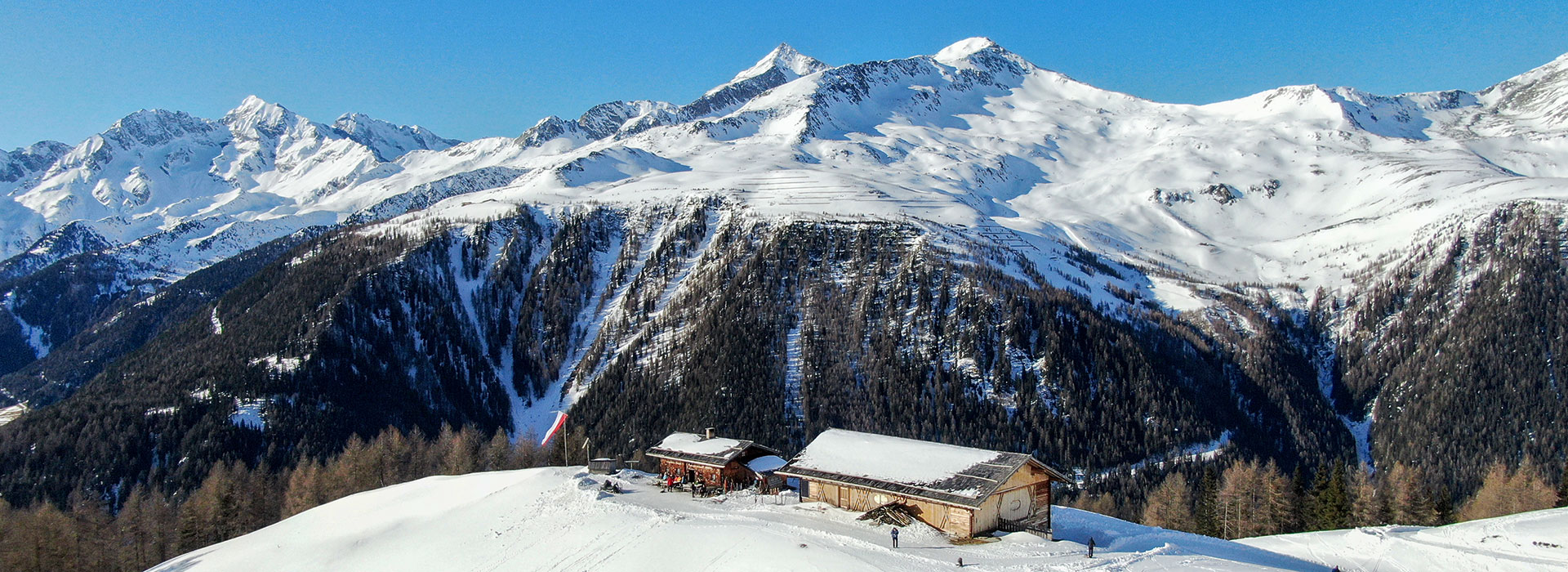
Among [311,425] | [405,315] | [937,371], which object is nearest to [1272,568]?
[937,371]

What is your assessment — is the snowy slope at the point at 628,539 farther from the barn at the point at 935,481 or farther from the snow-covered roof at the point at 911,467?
the snow-covered roof at the point at 911,467

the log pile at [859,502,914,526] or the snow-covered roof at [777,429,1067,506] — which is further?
the log pile at [859,502,914,526]

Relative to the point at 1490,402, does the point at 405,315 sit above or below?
above

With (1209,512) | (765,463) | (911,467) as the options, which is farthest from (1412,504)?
(765,463)

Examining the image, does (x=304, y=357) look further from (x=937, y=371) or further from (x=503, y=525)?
(x=503, y=525)

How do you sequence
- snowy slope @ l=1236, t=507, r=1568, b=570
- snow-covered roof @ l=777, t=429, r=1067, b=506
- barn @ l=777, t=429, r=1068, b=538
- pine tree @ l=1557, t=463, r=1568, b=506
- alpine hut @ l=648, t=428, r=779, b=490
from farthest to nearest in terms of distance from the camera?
pine tree @ l=1557, t=463, r=1568, b=506, alpine hut @ l=648, t=428, r=779, b=490, snowy slope @ l=1236, t=507, r=1568, b=570, snow-covered roof @ l=777, t=429, r=1067, b=506, barn @ l=777, t=429, r=1068, b=538

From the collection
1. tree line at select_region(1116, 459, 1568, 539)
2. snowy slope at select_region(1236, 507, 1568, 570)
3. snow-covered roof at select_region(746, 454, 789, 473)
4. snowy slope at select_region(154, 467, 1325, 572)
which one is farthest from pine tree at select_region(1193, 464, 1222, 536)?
snow-covered roof at select_region(746, 454, 789, 473)

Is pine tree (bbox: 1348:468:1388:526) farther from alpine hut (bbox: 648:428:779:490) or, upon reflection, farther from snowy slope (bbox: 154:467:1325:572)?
alpine hut (bbox: 648:428:779:490)
